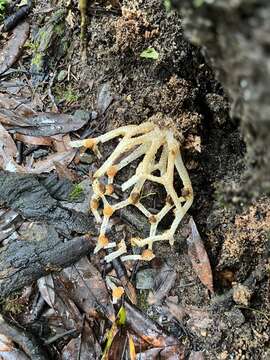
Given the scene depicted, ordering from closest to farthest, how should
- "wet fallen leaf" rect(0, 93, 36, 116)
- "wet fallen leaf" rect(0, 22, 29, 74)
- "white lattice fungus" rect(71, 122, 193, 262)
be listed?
"white lattice fungus" rect(71, 122, 193, 262), "wet fallen leaf" rect(0, 93, 36, 116), "wet fallen leaf" rect(0, 22, 29, 74)

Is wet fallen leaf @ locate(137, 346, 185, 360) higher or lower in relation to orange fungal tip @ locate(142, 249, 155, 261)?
lower

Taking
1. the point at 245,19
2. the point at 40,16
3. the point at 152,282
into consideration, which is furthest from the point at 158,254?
the point at 245,19

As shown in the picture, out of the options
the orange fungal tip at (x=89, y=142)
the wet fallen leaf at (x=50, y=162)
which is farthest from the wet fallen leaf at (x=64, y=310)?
the orange fungal tip at (x=89, y=142)

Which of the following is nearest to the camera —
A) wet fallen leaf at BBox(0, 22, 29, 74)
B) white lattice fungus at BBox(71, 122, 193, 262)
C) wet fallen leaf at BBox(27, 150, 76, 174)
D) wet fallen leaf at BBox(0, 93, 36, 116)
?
white lattice fungus at BBox(71, 122, 193, 262)

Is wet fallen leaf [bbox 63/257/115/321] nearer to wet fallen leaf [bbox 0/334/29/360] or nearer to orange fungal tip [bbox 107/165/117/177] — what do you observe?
wet fallen leaf [bbox 0/334/29/360]

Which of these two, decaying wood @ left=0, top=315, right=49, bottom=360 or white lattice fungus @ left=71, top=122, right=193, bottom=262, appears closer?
white lattice fungus @ left=71, top=122, right=193, bottom=262

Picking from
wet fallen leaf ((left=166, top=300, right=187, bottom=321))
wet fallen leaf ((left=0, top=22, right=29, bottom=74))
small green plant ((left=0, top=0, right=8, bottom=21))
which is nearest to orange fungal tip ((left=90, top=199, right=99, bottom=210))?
wet fallen leaf ((left=166, top=300, right=187, bottom=321))

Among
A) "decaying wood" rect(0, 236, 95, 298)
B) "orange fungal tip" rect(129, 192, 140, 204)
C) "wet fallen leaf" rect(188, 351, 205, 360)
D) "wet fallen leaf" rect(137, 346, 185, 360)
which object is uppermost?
"orange fungal tip" rect(129, 192, 140, 204)
